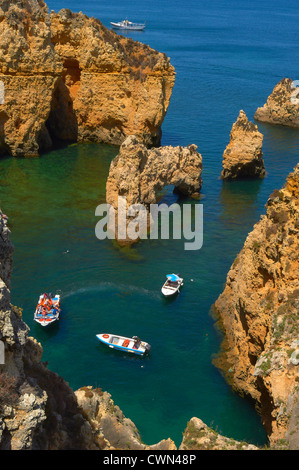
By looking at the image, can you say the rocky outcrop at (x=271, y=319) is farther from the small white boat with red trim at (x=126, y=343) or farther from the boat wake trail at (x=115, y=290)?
the boat wake trail at (x=115, y=290)

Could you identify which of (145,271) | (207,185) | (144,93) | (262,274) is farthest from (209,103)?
(262,274)

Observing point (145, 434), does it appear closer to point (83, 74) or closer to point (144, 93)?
point (144, 93)

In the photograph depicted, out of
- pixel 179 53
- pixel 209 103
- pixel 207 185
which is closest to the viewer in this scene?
pixel 207 185

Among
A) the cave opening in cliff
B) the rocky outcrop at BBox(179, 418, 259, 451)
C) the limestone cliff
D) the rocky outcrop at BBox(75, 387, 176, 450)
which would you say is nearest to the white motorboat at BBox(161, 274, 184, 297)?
the rocky outcrop at BBox(75, 387, 176, 450)

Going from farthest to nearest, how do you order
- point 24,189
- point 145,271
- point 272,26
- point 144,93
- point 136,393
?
point 272,26
point 144,93
point 24,189
point 145,271
point 136,393

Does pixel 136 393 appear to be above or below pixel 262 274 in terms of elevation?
below

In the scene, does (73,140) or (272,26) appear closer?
(73,140)

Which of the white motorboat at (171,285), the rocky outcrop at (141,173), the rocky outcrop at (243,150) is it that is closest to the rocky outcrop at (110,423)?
the white motorboat at (171,285)
